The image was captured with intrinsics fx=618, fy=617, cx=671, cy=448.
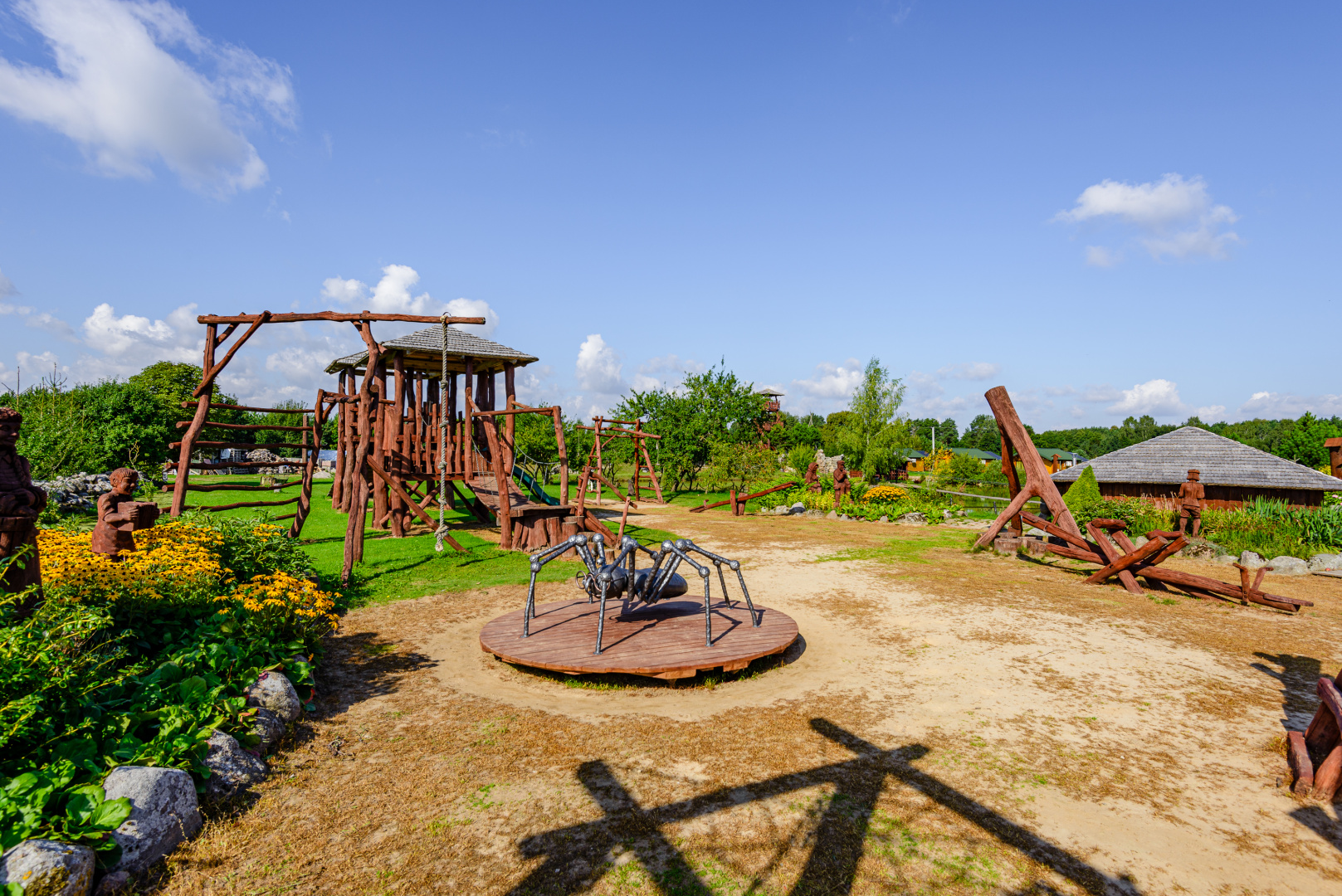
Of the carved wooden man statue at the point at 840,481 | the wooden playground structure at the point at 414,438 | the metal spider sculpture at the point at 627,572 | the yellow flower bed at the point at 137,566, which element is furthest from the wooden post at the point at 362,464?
the carved wooden man statue at the point at 840,481

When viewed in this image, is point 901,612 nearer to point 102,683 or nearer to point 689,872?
point 689,872

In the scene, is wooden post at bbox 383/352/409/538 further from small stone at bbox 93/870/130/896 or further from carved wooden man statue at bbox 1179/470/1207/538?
carved wooden man statue at bbox 1179/470/1207/538

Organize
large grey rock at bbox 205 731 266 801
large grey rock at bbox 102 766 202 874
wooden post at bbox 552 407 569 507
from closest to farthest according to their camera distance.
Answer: large grey rock at bbox 102 766 202 874 → large grey rock at bbox 205 731 266 801 → wooden post at bbox 552 407 569 507

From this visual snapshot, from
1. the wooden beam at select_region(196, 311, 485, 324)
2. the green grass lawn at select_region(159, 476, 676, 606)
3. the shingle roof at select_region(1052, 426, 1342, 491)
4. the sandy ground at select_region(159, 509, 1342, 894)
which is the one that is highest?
the wooden beam at select_region(196, 311, 485, 324)

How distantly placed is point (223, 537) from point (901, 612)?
384 inches

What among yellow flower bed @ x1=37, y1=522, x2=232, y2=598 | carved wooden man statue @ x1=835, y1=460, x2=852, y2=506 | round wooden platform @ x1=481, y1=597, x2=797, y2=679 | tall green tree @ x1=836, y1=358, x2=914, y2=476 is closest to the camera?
yellow flower bed @ x1=37, y1=522, x2=232, y2=598

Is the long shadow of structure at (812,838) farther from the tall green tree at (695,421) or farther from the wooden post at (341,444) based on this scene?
the tall green tree at (695,421)

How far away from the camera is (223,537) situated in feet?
27.6

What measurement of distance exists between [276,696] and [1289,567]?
56.5ft

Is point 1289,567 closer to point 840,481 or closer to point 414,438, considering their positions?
point 840,481

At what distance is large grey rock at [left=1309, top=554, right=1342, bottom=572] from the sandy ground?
6258 mm

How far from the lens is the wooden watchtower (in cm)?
1451

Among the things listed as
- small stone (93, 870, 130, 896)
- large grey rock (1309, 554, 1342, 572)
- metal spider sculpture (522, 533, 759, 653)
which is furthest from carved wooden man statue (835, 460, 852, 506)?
small stone (93, 870, 130, 896)

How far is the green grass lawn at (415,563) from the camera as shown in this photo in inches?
409
